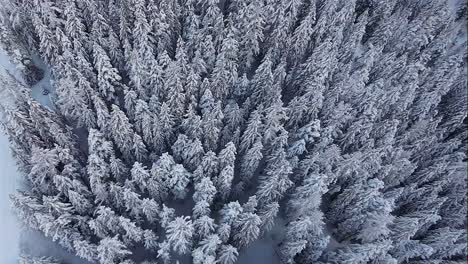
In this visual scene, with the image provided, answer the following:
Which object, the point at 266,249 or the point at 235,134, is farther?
the point at 266,249

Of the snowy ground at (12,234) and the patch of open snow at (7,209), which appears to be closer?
the snowy ground at (12,234)

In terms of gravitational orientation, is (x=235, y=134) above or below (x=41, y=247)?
above

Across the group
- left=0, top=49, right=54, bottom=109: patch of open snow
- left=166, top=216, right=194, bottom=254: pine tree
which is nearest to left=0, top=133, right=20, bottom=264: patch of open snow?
left=0, top=49, right=54, bottom=109: patch of open snow

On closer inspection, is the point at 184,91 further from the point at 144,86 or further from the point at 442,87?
the point at 442,87

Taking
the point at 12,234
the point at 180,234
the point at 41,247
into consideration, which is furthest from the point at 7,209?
the point at 180,234

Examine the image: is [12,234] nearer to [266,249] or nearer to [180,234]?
[180,234]

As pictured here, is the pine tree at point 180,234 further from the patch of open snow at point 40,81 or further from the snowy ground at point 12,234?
the patch of open snow at point 40,81

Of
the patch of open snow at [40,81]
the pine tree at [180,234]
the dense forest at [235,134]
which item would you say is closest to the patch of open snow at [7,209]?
the dense forest at [235,134]

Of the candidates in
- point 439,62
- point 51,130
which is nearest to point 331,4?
point 439,62

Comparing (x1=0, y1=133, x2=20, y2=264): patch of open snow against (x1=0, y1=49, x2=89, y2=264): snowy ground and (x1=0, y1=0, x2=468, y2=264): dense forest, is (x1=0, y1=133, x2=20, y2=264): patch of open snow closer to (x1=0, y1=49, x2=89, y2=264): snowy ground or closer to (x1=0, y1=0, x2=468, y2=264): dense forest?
(x1=0, y1=49, x2=89, y2=264): snowy ground
